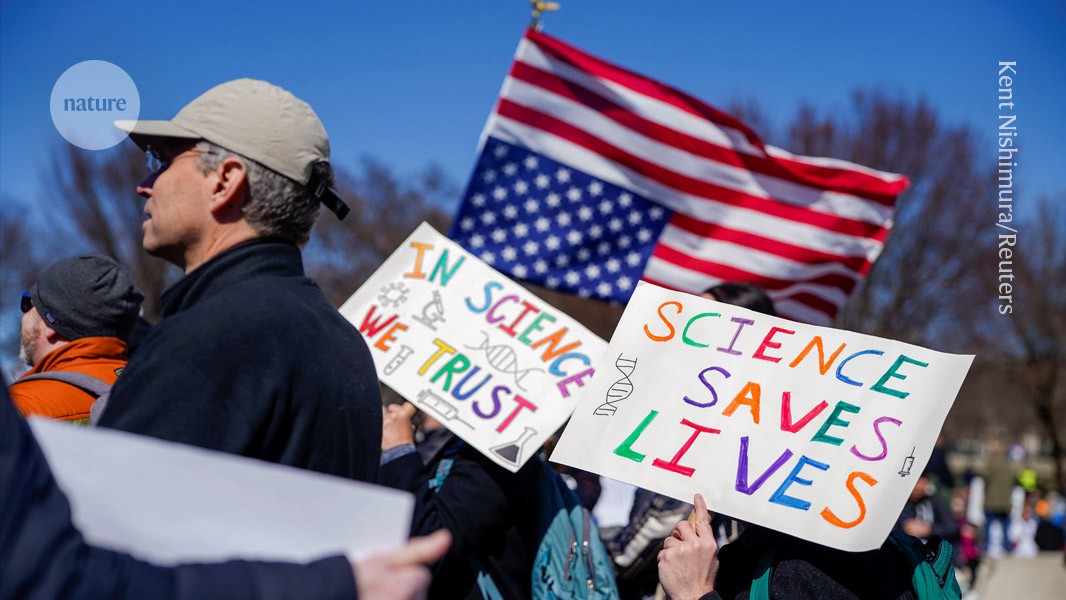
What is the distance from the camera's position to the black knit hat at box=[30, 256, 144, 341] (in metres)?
3.16

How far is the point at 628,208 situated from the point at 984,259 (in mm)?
23539

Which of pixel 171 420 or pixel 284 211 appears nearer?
pixel 171 420

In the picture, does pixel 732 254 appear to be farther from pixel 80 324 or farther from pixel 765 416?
pixel 80 324

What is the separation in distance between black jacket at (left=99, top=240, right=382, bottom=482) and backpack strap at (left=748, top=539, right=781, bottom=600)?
1.00 metres

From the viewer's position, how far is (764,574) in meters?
2.46

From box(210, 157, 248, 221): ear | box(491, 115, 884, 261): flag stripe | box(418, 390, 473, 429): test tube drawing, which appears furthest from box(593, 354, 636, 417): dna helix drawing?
box(491, 115, 884, 261): flag stripe

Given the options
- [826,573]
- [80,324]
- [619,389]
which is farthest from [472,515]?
[80,324]

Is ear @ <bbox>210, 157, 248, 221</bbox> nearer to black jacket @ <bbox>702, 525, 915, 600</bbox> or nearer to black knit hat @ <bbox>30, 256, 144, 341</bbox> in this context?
black knit hat @ <bbox>30, 256, 144, 341</bbox>

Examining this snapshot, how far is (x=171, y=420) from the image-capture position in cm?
179

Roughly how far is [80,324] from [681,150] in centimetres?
468

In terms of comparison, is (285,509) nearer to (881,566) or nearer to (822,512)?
(822,512)

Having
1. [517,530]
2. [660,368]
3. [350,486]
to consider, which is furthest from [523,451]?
[350,486]

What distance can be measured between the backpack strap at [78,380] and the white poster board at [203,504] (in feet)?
5.50

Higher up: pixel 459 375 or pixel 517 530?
pixel 459 375
